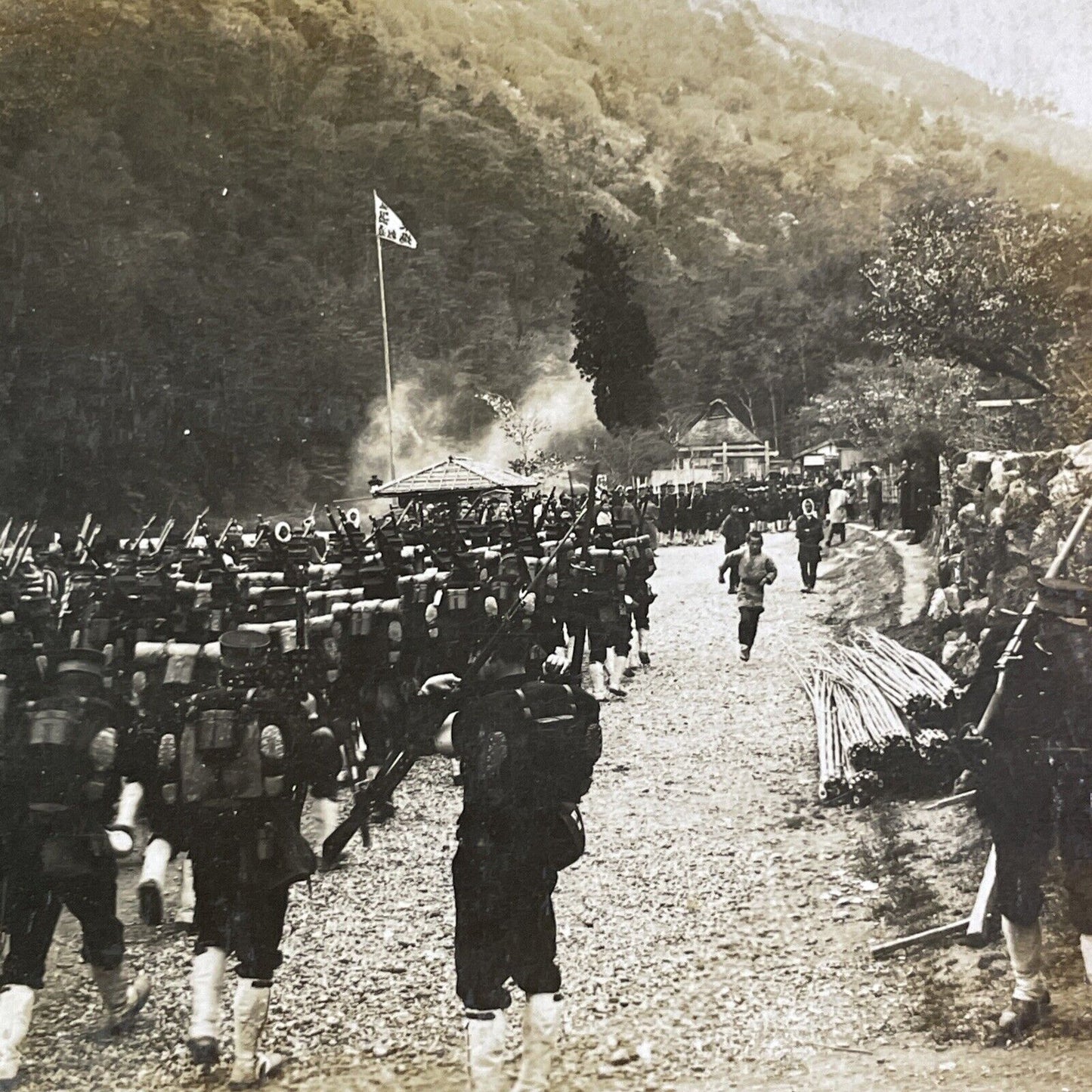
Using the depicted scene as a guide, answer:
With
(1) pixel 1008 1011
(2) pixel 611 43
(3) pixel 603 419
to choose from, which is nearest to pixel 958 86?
(2) pixel 611 43

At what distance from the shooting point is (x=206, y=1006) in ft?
13.2

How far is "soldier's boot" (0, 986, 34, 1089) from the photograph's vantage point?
416 centimetres

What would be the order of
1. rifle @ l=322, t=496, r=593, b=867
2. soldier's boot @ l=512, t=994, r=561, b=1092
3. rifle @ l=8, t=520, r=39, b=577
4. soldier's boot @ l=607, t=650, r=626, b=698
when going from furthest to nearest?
rifle @ l=8, t=520, r=39, b=577, soldier's boot @ l=607, t=650, r=626, b=698, rifle @ l=322, t=496, r=593, b=867, soldier's boot @ l=512, t=994, r=561, b=1092

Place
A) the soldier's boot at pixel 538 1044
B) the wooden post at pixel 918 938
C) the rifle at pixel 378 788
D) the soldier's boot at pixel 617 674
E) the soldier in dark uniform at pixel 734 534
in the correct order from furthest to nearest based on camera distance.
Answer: the soldier in dark uniform at pixel 734 534, the soldier's boot at pixel 617 674, the rifle at pixel 378 788, the wooden post at pixel 918 938, the soldier's boot at pixel 538 1044

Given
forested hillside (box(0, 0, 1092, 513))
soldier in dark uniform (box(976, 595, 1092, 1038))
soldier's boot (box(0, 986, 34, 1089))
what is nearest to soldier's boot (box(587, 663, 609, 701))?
forested hillside (box(0, 0, 1092, 513))

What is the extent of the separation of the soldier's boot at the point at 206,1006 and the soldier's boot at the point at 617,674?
190cm

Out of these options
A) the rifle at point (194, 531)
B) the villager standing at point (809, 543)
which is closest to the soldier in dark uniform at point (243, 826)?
the rifle at point (194, 531)

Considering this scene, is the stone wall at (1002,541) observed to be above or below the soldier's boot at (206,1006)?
above

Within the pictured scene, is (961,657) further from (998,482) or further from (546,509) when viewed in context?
(546,509)

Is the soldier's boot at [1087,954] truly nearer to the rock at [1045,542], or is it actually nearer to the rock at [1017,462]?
the rock at [1045,542]

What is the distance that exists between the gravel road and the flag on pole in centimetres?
231

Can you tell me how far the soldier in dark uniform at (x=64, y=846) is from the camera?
4.21 meters

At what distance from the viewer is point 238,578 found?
4.63 metres

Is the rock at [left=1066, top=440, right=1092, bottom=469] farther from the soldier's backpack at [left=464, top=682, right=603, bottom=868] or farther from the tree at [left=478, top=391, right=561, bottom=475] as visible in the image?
the soldier's backpack at [left=464, top=682, right=603, bottom=868]
